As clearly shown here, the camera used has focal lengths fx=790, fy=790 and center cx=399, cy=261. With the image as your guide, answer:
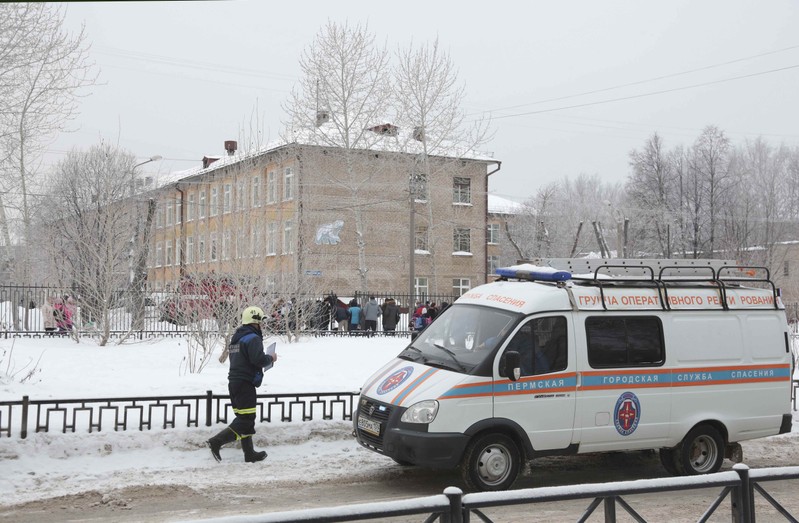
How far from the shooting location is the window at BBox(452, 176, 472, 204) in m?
47.7

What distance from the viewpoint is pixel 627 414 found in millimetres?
9102

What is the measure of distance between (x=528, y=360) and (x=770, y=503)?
154 inches

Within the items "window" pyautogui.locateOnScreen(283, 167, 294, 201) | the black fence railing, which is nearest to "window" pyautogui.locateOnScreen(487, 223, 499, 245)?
"window" pyautogui.locateOnScreen(283, 167, 294, 201)

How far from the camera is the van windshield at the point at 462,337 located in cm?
870

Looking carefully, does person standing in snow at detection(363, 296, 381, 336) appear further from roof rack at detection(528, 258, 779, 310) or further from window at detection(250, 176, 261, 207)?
roof rack at detection(528, 258, 779, 310)

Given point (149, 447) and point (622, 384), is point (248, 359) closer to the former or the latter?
point (149, 447)

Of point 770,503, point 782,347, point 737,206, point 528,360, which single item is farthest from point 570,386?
point 737,206

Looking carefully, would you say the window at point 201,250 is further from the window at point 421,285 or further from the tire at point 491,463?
the window at point 421,285

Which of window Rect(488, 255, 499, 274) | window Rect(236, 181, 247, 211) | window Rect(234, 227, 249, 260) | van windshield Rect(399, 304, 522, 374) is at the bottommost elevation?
van windshield Rect(399, 304, 522, 374)

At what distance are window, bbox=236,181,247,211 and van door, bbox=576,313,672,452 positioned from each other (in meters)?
11.3

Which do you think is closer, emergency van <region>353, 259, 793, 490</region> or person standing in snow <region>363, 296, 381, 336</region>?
emergency van <region>353, 259, 793, 490</region>

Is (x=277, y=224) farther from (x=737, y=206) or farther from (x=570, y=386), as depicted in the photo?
(x=737, y=206)

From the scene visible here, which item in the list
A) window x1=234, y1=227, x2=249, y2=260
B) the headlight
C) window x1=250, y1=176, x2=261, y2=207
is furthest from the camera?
window x1=250, y1=176, x2=261, y2=207

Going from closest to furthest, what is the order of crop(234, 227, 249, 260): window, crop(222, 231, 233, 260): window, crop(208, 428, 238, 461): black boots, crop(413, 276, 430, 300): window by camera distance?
crop(208, 428, 238, 461): black boots, crop(234, 227, 249, 260): window, crop(222, 231, 233, 260): window, crop(413, 276, 430, 300): window
